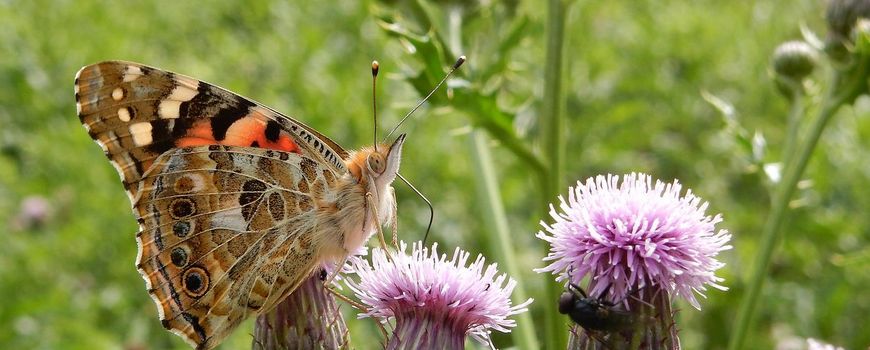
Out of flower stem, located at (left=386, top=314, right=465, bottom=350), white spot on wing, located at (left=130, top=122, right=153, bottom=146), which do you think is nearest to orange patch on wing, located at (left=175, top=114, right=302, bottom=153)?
white spot on wing, located at (left=130, top=122, right=153, bottom=146)

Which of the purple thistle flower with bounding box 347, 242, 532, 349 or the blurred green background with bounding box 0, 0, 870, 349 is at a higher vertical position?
the blurred green background with bounding box 0, 0, 870, 349

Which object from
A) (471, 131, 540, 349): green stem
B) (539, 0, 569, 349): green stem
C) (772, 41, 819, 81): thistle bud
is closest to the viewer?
(539, 0, 569, 349): green stem

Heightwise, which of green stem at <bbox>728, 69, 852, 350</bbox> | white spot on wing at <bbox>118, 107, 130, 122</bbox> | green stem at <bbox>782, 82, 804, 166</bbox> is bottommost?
white spot on wing at <bbox>118, 107, 130, 122</bbox>

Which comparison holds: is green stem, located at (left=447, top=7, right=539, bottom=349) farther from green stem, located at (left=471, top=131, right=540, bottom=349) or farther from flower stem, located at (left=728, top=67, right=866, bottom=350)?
flower stem, located at (left=728, top=67, right=866, bottom=350)

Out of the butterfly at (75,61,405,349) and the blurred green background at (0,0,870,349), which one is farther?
the blurred green background at (0,0,870,349)

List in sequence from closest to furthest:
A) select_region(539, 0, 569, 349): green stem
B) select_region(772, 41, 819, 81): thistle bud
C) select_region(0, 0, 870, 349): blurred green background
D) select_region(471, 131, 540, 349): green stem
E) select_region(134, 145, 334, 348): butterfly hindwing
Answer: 1. select_region(134, 145, 334, 348): butterfly hindwing
2. select_region(539, 0, 569, 349): green stem
3. select_region(471, 131, 540, 349): green stem
4. select_region(772, 41, 819, 81): thistle bud
5. select_region(0, 0, 870, 349): blurred green background

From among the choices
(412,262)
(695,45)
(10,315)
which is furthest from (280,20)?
(412,262)

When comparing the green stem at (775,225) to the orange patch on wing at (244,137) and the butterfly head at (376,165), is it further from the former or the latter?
the orange patch on wing at (244,137)

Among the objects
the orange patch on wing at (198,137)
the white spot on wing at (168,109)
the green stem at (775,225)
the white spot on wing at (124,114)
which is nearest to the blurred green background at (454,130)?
the green stem at (775,225)
